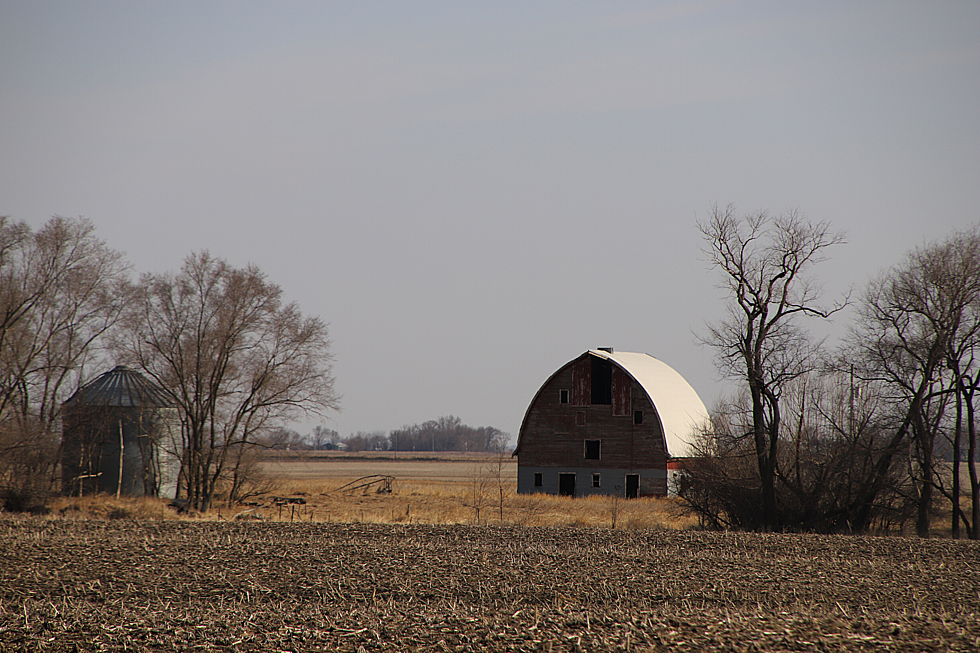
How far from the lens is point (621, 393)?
→ 139ft

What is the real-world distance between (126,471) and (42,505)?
5581mm

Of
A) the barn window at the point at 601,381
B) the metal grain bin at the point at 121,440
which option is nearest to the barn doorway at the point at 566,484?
the barn window at the point at 601,381

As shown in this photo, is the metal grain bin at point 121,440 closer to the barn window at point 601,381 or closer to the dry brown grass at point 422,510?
the dry brown grass at point 422,510

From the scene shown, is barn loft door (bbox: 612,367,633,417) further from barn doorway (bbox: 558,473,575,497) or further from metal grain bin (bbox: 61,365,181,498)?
metal grain bin (bbox: 61,365,181,498)

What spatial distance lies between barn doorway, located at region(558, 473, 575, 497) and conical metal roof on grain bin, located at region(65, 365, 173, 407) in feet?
65.5

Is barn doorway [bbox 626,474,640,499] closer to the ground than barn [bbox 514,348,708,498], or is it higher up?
closer to the ground

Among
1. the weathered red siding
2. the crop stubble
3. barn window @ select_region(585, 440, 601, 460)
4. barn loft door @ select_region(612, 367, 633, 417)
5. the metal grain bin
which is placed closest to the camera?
the crop stubble

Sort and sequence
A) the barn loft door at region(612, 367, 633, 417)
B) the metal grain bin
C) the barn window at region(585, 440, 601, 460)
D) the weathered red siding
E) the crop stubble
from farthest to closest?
the barn window at region(585, 440, 601, 460) → the barn loft door at region(612, 367, 633, 417) → the weathered red siding → the metal grain bin → the crop stubble

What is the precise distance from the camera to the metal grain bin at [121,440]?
1464 inches

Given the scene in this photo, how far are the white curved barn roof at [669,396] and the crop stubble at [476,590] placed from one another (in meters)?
18.4

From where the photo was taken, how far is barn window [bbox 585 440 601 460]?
1658 inches

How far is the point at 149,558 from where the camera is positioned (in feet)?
60.8

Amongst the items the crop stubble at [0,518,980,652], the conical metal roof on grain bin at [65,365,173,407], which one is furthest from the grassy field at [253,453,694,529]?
the conical metal roof on grain bin at [65,365,173,407]

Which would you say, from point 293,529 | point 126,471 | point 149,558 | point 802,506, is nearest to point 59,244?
point 126,471
